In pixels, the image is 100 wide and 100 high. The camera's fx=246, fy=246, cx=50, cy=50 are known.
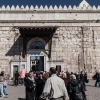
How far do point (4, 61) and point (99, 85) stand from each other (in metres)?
9.11

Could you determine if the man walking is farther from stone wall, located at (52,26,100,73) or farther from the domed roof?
the domed roof

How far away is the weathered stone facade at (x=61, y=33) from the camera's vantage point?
71.7ft

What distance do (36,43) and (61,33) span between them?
7.93 feet

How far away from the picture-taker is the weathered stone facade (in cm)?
2184

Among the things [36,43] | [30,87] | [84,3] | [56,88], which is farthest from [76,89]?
[84,3]

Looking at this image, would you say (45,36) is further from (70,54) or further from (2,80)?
(2,80)

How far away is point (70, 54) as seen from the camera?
2189cm

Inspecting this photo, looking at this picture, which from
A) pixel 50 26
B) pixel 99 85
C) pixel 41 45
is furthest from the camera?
pixel 41 45

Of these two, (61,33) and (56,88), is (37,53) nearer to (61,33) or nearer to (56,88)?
(61,33)

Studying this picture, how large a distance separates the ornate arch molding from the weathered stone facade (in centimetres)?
37

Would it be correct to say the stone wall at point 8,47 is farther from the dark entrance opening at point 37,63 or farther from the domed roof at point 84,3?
the domed roof at point 84,3

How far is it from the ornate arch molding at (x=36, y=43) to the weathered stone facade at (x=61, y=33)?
366 millimetres

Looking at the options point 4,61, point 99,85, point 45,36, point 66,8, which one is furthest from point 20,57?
point 99,85

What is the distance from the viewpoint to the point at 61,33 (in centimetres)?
2211
